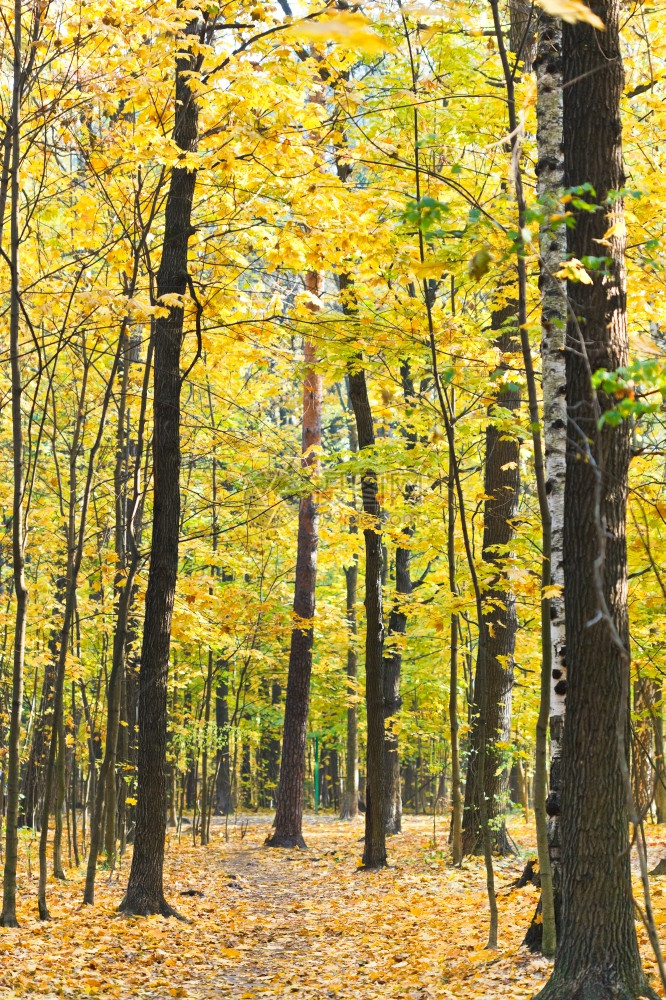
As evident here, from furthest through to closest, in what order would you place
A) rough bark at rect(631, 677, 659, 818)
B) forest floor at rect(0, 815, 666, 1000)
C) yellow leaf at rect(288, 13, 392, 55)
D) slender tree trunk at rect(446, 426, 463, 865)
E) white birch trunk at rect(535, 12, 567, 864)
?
slender tree trunk at rect(446, 426, 463, 865) → white birch trunk at rect(535, 12, 567, 864) → forest floor at rect(0, 815, 666, 1000) → rough bark at rect(631, 677, 659, 818) → yellow leaf at rect(288, 13, 392, 55)

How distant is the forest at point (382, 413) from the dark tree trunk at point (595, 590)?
0.02m

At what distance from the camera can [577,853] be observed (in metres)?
4.22

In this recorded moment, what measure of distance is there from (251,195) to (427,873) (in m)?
7.68

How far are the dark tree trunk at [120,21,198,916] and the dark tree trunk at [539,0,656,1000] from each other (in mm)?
4390

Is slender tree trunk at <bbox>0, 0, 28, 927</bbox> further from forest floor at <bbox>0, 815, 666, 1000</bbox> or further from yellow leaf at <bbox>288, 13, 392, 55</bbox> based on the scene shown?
yellow leaf at <bbox>288, 13, 392, 55</bbox>

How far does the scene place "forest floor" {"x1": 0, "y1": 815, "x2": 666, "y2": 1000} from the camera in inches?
216

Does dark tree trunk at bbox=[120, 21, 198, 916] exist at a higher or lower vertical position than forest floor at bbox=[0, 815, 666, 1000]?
higher

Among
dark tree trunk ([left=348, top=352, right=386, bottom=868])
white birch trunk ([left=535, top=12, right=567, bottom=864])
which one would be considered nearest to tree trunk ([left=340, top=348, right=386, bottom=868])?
dark tree trunk ([left=348, top=352, right=386, bottom=868])

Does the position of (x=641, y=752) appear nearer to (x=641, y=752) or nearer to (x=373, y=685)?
(x=641, y=752)

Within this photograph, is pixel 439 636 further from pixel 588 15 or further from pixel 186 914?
pixel 588 15

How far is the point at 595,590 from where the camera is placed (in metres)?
4.30

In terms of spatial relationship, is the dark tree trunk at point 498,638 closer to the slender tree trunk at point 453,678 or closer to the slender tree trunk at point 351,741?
the slender tree trunk at point 453,678

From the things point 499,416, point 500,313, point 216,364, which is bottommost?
point 499,416

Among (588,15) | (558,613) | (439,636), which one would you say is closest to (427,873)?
(439,636)
